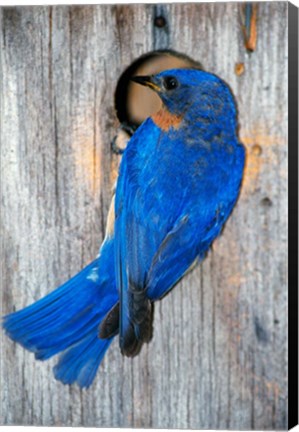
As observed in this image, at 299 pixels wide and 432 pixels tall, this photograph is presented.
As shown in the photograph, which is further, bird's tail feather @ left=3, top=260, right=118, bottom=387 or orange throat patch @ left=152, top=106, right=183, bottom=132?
bird's tail feather @ left=3, top=260, right=118, bottom=387

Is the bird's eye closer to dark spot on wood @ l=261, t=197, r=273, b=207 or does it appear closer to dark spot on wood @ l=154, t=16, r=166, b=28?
dark spot on wood @ l=154, t=16, r=166, b=28

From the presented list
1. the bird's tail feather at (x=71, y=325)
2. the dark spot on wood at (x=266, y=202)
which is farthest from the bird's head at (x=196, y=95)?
the bird's tail feather at (x=71, y=325)

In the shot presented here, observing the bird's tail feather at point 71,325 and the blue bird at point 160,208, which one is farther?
the bird's tail feather at point 71,325

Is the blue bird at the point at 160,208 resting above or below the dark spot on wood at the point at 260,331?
above

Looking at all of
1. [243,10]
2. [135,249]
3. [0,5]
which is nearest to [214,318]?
[135,249]

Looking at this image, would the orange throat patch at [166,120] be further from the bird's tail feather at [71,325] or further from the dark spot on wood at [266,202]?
the bird's tail feather at [71,325]

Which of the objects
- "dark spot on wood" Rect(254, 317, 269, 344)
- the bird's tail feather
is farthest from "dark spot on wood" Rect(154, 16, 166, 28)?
"dark spot on wood" Rect(254, 317, 269, 344)

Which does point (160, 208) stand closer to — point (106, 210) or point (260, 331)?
point (106, 210)
